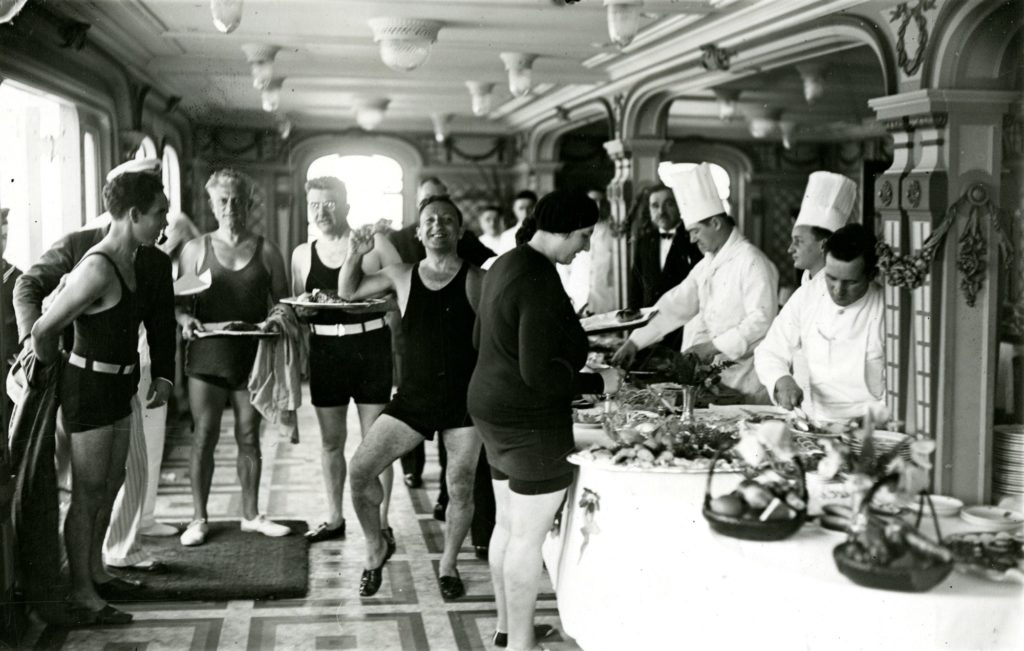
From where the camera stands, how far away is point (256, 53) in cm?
387

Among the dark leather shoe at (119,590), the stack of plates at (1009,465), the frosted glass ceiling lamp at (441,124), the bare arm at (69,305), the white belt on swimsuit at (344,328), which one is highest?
the frosted glass ceiling lamp at (441,124)

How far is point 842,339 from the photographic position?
11.0ft

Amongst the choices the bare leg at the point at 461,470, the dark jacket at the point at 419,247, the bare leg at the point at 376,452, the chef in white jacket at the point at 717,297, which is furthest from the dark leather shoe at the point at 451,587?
the dark jacket at the point at 419,247

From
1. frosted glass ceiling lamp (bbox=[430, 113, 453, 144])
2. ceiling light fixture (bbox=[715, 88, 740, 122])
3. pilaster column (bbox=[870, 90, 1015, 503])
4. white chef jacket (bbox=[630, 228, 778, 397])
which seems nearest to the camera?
pilaster column (bbox=[870, 90, 1015, 503])

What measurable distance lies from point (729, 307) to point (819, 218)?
0.51 metres

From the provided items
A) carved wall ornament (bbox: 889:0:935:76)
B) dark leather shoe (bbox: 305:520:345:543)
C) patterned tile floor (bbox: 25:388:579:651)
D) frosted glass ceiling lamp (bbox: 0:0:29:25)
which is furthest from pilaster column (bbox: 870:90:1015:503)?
frosted glass ceiling lamp (bbox: 0:0:29:25)

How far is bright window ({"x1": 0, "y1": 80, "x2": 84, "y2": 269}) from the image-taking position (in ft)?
10.3

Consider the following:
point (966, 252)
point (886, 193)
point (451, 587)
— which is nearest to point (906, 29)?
point (886, 193)

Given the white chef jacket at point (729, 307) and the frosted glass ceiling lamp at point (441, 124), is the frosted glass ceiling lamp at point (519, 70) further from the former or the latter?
the white chef jacket at point (729, 307)

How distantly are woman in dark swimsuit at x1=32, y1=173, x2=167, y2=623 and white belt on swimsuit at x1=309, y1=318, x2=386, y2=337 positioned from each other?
64 centimetres

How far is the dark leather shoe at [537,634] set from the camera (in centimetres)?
334

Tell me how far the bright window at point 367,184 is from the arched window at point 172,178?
456mm

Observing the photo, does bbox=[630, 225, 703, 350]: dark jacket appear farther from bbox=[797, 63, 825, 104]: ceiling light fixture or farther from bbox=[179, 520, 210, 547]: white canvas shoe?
bbox=[179, 520, 210, 547]: white canvas shoe

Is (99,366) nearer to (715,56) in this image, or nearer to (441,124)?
(441,124)
